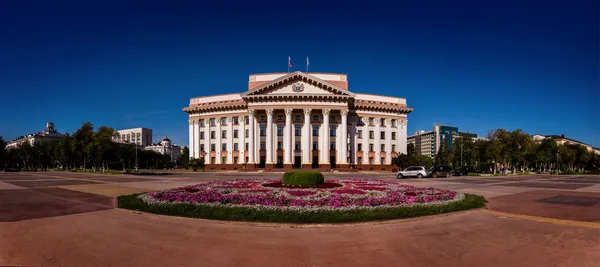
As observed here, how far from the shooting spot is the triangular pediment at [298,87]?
64.9m

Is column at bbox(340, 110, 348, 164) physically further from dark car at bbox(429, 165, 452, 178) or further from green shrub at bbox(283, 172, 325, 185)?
green shrub at bbox(283, 172, 325, 185)

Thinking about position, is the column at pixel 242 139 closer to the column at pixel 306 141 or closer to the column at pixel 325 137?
the column at pixel 306 141

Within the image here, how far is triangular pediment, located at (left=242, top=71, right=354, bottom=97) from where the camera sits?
213 ft

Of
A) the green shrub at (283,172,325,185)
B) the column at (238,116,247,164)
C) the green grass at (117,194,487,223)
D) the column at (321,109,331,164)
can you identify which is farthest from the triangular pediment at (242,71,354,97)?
the green grass at (117,194,487,223)

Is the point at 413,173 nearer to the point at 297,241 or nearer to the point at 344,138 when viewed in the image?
the point at 344,138

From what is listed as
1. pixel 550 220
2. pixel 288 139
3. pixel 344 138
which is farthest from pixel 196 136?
pixel 550 220

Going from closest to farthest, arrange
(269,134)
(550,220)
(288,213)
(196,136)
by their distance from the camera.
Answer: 1. (550,220)
2. (288,213)
3. (269,134)
4. (196,136)

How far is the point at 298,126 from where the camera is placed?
225ft

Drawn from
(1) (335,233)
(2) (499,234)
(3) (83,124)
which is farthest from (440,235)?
(3) (83,124)

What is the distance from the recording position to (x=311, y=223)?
10258mm

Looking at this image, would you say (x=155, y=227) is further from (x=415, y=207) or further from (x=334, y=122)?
(x=334, y=122)

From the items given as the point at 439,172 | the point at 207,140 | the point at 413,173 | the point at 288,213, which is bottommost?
the point at 439,172

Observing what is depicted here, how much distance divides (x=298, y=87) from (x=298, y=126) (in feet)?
29.3

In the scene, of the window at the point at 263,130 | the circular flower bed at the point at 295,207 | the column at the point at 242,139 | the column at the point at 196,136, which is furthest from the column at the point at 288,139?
the circular flower bed at the point at 295,207
